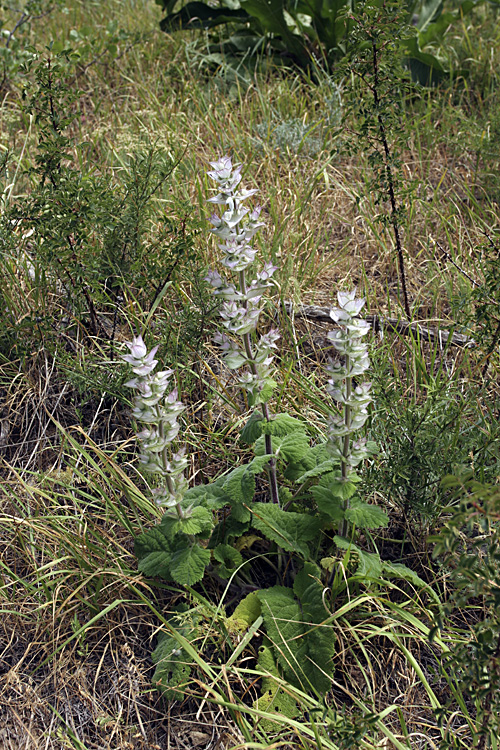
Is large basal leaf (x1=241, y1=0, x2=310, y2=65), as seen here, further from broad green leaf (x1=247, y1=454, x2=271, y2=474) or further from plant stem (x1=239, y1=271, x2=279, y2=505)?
broad green leaf (x1=247, y1=454, x2=271, y2=474)

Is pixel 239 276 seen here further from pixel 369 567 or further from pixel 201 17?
pixel 201 17

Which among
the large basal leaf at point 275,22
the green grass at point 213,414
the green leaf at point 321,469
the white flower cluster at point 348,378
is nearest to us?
the white flower cluster at point 348,378

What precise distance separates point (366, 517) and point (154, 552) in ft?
1.99

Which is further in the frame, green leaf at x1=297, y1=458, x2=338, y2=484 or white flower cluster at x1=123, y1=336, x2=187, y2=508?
green leaf at x1=297, y1=458, x2=338, y2=484

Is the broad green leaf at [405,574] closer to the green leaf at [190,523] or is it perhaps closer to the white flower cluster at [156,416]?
the green leaf at [190,523]

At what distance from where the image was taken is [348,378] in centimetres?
158

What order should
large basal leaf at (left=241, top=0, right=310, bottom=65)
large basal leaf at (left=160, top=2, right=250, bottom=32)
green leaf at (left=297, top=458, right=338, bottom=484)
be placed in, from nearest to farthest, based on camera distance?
green leaf at (left=297, top=458, right=338, bottom=484), large basal leaf at (left=241, top=0, right=310, bottom=65), large basal leaf at (left=160, top=2, right=250, bottom=32)

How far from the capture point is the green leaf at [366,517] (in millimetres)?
1690

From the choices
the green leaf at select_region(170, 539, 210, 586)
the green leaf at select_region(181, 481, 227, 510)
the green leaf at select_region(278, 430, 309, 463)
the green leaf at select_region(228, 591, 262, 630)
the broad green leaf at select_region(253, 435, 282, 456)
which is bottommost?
the green leaf at select_region(228, 591, 262, 630)

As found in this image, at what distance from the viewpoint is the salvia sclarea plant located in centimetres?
158

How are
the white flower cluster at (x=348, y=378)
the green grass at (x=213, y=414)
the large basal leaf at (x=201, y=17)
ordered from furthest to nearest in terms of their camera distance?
the large basal leaf at (x=201, y=17), the green grass at (x=213, y=414), the white flower cluster at (x=348, y=378)

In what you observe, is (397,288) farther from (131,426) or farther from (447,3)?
(447,3)

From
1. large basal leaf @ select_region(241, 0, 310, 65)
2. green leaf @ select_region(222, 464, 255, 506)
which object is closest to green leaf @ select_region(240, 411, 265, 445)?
green leaf @ select_region(222, 464, 255, 506)

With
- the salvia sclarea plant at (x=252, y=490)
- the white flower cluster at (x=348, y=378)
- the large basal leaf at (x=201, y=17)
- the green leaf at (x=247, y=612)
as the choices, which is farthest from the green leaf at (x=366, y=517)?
the large basal leaf at (x=201, y=17)
